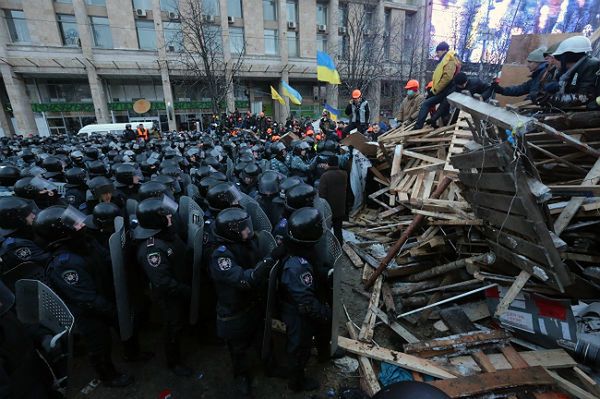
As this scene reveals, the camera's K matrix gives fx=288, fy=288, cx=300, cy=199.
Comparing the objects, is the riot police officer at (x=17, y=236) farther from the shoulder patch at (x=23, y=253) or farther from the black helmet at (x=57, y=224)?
the black helmet at (x=57, y=224)

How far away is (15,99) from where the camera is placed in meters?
21.9

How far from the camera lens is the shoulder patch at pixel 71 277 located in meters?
2.60

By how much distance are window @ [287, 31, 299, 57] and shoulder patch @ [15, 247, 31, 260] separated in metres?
29.5

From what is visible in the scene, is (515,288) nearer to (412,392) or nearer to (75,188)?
(412,392)

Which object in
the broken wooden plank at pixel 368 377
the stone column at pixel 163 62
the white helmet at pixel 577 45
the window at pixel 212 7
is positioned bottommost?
the broken wooden plank at pixel 368 377

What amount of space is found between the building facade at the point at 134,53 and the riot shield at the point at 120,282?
82.1ft

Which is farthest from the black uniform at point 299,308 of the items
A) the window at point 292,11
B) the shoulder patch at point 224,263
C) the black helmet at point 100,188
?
the window at point 292,11

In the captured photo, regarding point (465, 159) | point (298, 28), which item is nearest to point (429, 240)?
point (465, 159)

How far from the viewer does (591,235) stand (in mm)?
3104

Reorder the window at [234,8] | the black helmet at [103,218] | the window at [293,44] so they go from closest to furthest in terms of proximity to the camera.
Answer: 1. the black helmet at [103,218]
2. the window at [234,8]
3. the window at [293,44]

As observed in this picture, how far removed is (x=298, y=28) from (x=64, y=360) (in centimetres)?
3141

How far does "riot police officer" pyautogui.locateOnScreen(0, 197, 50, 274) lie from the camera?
2815mm

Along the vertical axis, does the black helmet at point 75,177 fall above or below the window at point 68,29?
below

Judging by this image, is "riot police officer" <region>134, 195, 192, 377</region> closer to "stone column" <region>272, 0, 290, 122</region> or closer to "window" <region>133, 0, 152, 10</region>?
"stone column" <region>272, 0, 290, 122</region>
